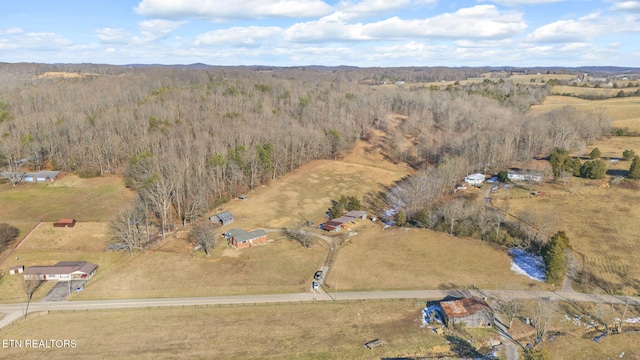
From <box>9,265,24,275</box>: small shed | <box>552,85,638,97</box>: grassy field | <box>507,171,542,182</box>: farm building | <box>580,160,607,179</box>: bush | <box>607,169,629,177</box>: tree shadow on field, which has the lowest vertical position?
<box>9,265,24,275</box>: small shed

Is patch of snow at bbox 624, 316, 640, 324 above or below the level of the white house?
below

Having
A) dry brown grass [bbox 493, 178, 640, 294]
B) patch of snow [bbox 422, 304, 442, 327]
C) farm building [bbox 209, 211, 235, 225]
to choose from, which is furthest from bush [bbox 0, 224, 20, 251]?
dry brown grass [bbox 493, 178, 640, 294]

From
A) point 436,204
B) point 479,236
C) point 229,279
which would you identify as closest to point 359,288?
point 229,279

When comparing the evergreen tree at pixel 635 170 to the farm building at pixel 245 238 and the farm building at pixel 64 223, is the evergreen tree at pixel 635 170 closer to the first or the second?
the farm building at pixel 245 238

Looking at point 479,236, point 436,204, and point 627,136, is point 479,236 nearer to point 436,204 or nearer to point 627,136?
point 436,204

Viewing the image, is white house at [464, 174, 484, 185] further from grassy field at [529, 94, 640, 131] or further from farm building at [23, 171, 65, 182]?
farm building at [23, 171, 65, 182]

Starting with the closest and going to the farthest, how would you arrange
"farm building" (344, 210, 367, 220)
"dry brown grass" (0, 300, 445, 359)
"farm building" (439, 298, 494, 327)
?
"dry brown grass" (0, 300, 445, 359) < "farm building" (439, 298, 494, 327) < "farm building" (344, 210, 367, 220)
